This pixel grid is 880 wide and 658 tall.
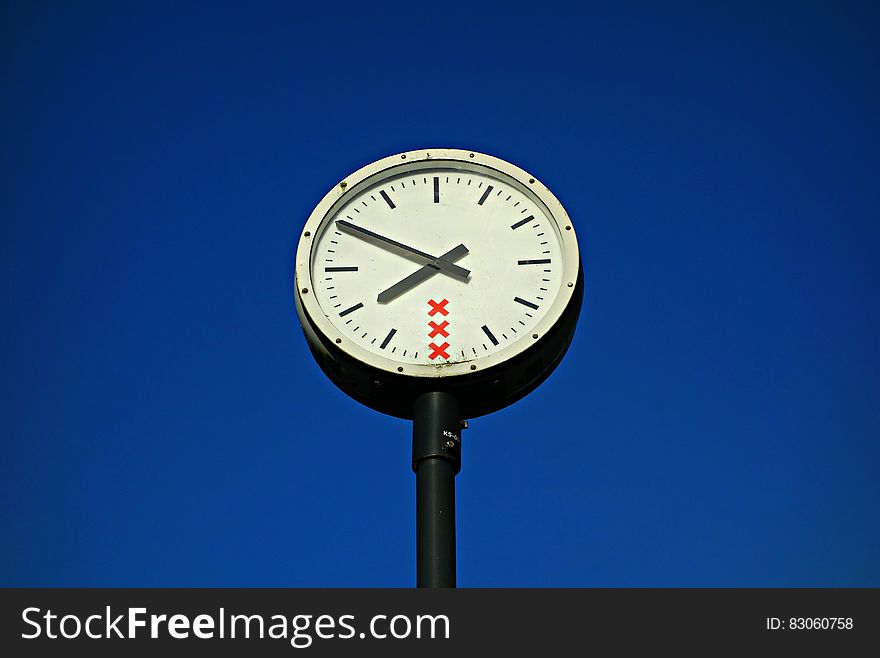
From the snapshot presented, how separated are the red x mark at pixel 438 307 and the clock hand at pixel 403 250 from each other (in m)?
0.21

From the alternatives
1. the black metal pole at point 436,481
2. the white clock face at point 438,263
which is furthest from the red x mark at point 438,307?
the black metal pole at point 436,481

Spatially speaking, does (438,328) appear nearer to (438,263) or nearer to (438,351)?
(438,351)

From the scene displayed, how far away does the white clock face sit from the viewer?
26.4ft

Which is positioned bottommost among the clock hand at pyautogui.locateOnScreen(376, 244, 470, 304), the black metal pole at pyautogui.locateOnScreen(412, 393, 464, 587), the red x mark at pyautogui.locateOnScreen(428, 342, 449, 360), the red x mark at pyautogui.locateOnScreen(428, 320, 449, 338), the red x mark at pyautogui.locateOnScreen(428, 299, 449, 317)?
the black metal pole at pyautogui.locateOnScreen(412, 393, 464, 587)

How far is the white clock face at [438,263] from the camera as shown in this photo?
26.4ft

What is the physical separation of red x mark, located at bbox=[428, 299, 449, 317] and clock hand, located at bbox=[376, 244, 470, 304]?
164 millimetres

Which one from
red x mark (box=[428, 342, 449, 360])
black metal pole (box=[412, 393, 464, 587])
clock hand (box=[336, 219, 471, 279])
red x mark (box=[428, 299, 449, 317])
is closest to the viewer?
black metal pole (box=[412, 393, 464, 587])

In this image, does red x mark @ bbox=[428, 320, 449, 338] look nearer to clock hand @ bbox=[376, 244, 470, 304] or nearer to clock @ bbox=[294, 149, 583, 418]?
clock @ bbox=[294, 149, 583, 418]

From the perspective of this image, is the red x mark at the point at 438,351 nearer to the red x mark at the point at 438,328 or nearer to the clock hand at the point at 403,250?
the red x mark at the point at 438,328

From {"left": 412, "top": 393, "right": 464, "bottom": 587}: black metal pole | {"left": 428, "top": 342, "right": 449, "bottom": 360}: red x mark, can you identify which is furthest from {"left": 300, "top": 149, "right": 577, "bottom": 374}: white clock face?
{"left": 412, "top": 393, "right": 464, "bottom": 587}: black metal pole

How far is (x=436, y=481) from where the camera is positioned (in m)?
7.55
